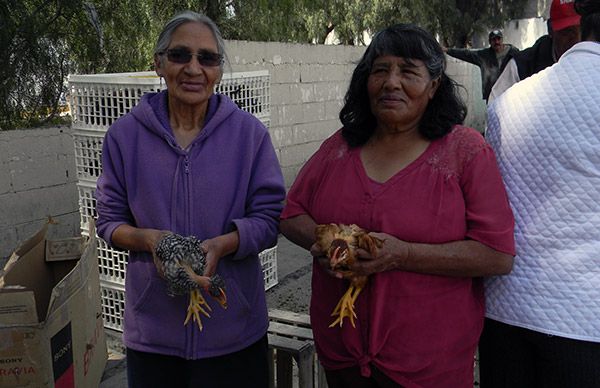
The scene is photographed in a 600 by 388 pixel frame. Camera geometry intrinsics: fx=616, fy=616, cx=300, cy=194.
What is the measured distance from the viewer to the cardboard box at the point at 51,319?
7.16 feet

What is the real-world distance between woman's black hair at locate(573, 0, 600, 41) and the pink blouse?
43cm

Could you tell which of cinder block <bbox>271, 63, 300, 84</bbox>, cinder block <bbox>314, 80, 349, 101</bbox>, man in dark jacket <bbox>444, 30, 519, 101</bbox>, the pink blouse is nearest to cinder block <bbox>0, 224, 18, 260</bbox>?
cinder block <bbox>271, 63, 300, 84</bbox>

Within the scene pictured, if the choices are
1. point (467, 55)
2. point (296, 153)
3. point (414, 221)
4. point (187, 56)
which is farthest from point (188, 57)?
point (467, 55)

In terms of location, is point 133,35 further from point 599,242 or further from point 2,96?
point 599,242

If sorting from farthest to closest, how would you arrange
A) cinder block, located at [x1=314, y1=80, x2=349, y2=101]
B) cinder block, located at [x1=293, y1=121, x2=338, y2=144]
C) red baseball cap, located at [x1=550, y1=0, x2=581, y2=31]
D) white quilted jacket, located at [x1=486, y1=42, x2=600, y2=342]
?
cinder block, located at [x1=314, y1=80, x2=349, y2=101]
cinder block, located at [x1=293, y1=121, x2=338, y2=144]
red baseball cap, located at [x1=550, y1=0, x2=581, y2=31]
white quilted jacket, located at [x1=486, y1=42, x2=600, y2=342]

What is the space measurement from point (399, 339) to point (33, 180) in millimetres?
3806

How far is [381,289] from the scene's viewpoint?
175 centimetres

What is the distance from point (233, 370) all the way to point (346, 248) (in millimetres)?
634

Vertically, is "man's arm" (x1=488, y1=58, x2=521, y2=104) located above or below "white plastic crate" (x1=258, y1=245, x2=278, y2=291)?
above

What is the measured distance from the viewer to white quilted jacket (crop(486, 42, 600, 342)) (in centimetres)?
164

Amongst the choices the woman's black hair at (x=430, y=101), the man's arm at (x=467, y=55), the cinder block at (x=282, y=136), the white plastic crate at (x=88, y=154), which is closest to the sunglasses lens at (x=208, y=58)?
the woman's black hair at (x=430, y=101)

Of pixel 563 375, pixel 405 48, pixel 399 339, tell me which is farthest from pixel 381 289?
pixel 405 48

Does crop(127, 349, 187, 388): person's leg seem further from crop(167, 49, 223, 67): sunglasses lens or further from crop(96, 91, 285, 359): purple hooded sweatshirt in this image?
crop(167, 49, 223, 67): sunglasses lens

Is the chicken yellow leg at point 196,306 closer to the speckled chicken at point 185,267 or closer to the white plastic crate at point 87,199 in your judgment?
the speckled chicken at point 185,267
